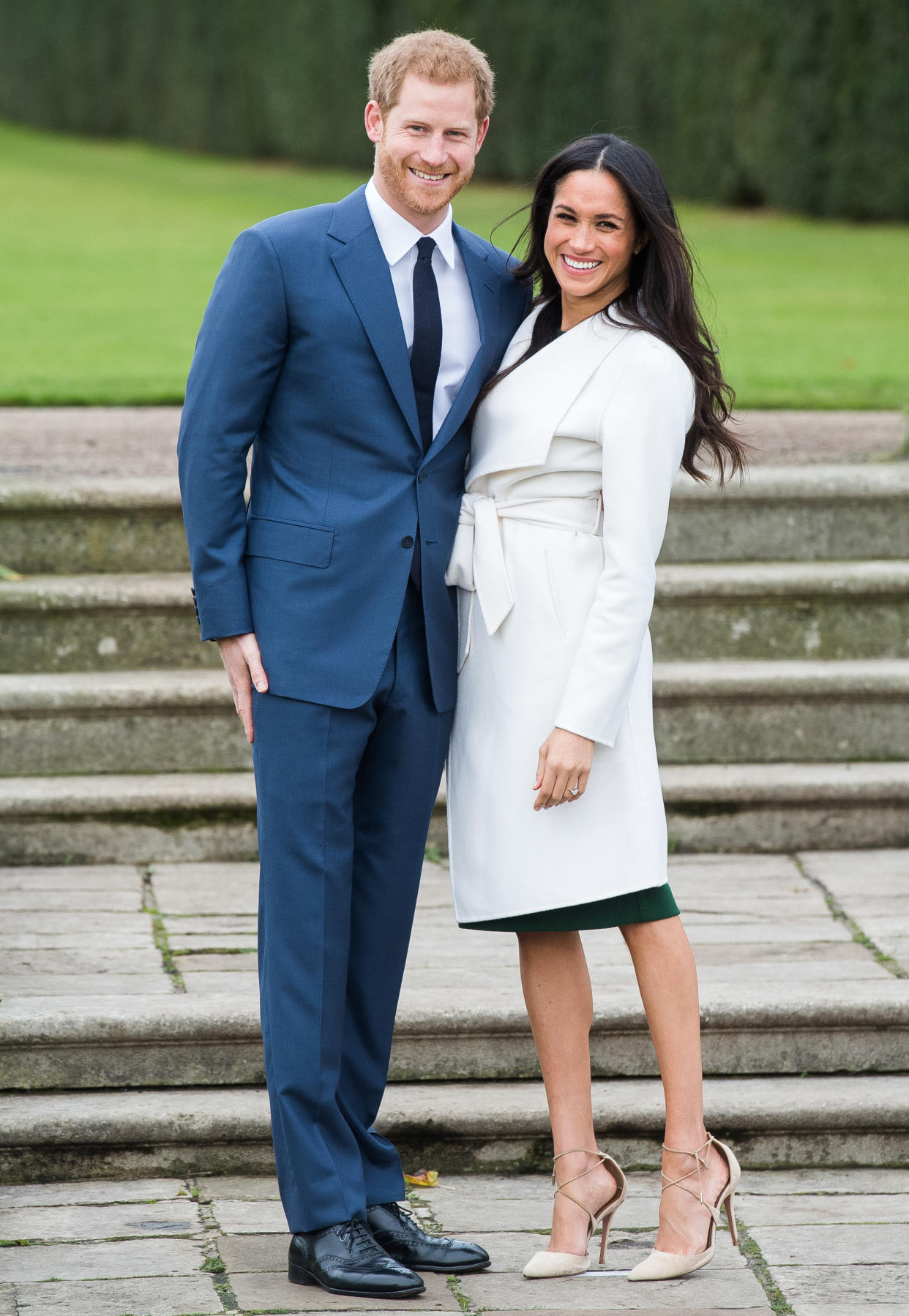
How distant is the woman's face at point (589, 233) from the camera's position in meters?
2.61

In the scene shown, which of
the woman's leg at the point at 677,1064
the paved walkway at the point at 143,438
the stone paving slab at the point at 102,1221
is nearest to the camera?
the woman's leg at the point at 677,1064

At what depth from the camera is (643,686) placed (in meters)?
2.70

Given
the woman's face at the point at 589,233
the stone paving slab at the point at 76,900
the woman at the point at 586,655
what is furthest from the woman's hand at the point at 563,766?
the stone paving slab at the point at 76,900

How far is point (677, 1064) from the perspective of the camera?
8.67 ft

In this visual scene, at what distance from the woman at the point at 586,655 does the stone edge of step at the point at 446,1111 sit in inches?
17.6

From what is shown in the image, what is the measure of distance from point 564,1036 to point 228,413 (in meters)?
1.08

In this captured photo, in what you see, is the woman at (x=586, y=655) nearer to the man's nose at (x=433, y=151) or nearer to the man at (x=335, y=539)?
the man at (x=335, y=539)

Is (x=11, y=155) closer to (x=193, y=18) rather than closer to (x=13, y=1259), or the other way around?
(x=193, y=18)

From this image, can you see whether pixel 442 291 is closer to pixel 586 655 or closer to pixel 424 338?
pixel 424 338

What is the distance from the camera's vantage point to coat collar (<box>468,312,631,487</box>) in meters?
2.60

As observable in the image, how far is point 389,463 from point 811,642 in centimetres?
251

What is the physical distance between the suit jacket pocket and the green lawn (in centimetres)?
272

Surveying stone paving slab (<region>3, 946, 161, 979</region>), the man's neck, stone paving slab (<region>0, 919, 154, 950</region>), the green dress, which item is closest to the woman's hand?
the green dress

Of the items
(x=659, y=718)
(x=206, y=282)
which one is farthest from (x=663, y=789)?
(x=206, y=282)
